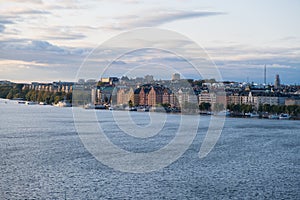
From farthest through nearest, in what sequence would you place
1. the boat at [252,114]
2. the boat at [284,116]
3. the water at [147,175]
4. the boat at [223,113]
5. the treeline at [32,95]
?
the treeline at [32,95] < the boat at [252,114] < the boat at [223,113] < the boat at [284,116] < the water at [147,175]

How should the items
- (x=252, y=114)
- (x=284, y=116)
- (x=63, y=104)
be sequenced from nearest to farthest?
(x=284, y=116)
(x=252, y=114)
(x=63, y=104)

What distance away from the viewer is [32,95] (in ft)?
128

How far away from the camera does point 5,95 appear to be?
Result: 152 feet

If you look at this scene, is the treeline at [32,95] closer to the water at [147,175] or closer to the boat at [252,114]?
the boat at [252,114]

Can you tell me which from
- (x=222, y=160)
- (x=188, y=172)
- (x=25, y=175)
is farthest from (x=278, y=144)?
(x=25, y=175)

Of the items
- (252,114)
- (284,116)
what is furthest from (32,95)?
(284,116)

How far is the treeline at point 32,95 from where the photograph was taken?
3488cm

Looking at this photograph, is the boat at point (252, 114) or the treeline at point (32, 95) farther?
the treeline at point (32, 95)

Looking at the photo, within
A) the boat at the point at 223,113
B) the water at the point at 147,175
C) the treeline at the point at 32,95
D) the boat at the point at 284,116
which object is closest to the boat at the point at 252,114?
the boat at the point at 223,113

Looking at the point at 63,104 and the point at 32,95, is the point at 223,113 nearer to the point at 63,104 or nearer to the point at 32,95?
the point at 63,104

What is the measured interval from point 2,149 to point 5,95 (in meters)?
A: 39.7

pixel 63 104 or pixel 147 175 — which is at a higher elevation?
pixel 63 104

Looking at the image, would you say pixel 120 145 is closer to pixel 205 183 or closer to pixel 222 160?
pixel 222 160

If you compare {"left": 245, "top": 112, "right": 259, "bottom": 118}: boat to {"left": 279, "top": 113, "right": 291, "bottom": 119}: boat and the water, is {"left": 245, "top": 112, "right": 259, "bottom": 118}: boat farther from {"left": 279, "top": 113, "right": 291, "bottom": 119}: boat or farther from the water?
the water
